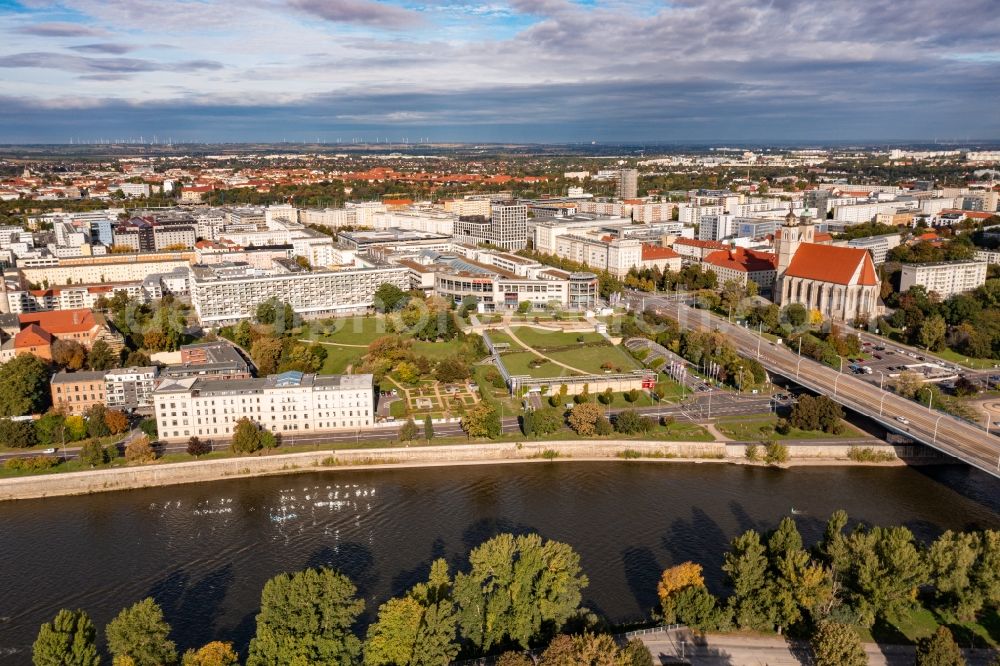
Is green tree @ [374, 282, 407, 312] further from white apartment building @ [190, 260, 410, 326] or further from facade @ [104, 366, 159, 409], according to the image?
facade @ [104, 366, 159, 409]

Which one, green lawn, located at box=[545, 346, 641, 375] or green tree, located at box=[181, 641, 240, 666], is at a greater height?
green lawn, located at box=[545, 346, 641, 375]


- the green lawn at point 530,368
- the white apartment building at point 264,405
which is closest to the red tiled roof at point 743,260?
the green lawn at point 530,368

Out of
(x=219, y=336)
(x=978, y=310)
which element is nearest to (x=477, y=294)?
(x=219, y=336)

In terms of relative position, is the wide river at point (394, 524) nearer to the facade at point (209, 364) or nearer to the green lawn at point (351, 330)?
the facade at point (209, 364)

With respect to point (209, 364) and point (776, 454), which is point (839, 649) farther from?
point (209, 364)

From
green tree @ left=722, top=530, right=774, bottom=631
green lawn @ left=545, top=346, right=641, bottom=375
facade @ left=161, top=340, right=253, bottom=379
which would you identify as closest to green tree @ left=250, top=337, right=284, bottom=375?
facade @ left=161, top=340, right=253, bottom=379

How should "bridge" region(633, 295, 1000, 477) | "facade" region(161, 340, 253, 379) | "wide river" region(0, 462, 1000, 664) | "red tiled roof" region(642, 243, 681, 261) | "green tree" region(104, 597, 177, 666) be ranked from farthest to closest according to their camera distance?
"red tiled roof" region(642, 243, 681, 261) < "facade" region(161, 340, 253, 379) < "bridge" region(633, 295, 1000, 477) < "wide river" region(0, 462, 1000, 664) < "green tree" region(104, 597, 177, 666)

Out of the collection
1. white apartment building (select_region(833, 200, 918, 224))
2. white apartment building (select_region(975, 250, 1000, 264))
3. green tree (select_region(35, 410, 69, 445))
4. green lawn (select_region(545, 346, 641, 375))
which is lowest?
green tree (select_region(35, 410, 69, 445))
